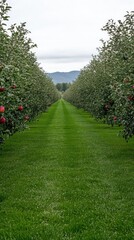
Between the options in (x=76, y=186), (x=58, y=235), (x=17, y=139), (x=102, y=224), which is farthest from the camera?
(x=17, y=139)

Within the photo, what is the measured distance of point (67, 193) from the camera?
9766 millimetres

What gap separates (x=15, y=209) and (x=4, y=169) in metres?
4.28

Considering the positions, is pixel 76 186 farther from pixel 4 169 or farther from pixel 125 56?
pixel 125 56

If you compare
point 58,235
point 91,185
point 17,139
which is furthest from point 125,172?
point 17,139

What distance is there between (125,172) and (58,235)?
17.9 ft

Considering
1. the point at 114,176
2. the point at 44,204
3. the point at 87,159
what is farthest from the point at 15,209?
the point at 87,159

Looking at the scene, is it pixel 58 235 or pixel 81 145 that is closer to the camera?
pixel 58 235

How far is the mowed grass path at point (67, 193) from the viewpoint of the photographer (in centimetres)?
732

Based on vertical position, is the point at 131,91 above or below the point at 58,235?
above

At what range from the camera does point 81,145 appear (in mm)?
18328

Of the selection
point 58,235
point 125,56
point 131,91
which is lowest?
point 58,235

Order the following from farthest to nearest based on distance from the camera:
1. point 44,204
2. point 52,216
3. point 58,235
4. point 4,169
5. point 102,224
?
point 4,169 < point 44,204 < point 52,216 < point 102,224 < point 58,235

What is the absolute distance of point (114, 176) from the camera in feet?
38.3

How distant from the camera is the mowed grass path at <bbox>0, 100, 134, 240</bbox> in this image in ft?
24.0
